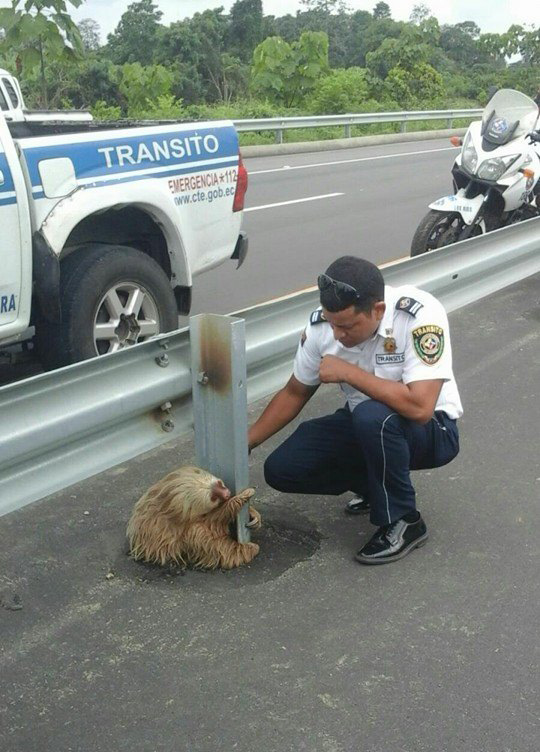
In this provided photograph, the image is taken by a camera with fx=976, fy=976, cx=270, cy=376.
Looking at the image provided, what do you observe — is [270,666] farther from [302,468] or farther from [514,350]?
[514,350]

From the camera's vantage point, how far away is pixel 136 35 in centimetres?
4584

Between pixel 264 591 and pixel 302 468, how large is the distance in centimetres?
54

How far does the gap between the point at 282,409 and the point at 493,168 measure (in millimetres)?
4693

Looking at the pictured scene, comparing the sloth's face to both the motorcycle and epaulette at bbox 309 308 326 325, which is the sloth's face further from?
the motorcycle

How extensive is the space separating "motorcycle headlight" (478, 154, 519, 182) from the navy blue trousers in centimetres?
444

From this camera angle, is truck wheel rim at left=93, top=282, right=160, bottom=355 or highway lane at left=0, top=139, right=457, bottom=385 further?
highway lane at left=0, top=139, right=457, bottom=385

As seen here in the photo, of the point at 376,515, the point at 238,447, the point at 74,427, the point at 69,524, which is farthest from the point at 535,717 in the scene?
the point at 69,524

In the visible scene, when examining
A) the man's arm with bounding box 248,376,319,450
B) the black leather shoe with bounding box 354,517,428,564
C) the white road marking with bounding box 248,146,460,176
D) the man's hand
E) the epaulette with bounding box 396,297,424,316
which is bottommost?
the white road marking with bounding box 248,146,460,176

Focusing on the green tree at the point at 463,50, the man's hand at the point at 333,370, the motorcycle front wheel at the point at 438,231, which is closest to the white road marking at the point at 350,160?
Answer: the motorcycle front wheel at the point at 438,231

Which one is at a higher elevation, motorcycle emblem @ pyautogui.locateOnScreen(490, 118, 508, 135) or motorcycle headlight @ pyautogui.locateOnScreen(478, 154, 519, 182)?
motorcycle emblem @ pyautogui.locateOnScreen(490, 118, 508, 135)

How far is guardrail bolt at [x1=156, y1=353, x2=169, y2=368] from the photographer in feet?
10.3

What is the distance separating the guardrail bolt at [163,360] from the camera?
3133 millimetres

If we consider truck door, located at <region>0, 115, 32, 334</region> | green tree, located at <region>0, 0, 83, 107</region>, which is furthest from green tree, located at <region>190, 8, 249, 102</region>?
truck door, located at <region>0, 115, 32, 334</region>

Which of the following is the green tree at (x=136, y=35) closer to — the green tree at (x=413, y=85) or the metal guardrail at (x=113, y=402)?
the green tree at (x=413, y=85)
